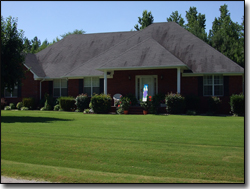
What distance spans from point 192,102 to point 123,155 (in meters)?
14.1

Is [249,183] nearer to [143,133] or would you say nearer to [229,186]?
[229,186]

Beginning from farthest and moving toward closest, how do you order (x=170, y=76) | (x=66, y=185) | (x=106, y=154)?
(x=170, y=76), (x=106, y=154), (x=66, y=185)

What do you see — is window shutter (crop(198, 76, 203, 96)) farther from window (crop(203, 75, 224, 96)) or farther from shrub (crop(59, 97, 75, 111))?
shrub (crop(59, 97, 75, 111))

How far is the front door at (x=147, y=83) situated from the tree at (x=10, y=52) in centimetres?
967

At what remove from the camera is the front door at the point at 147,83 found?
24.8 metres

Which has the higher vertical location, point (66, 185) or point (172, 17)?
point (172, 17)

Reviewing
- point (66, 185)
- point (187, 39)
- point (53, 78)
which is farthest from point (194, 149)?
point (53, 78)

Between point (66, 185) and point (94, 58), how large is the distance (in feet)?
69.1

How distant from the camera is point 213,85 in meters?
23.4

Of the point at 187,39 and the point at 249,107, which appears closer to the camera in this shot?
the point at 249,107

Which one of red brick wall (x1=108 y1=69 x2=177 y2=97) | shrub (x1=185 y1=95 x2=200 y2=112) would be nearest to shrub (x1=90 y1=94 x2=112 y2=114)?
red brick wall (x1=108 y1=69 x2=177 y2=97)

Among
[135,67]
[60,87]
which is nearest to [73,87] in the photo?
[60,87]

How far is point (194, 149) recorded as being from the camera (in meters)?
9.45

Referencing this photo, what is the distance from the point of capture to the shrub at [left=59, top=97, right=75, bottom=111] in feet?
82.1
